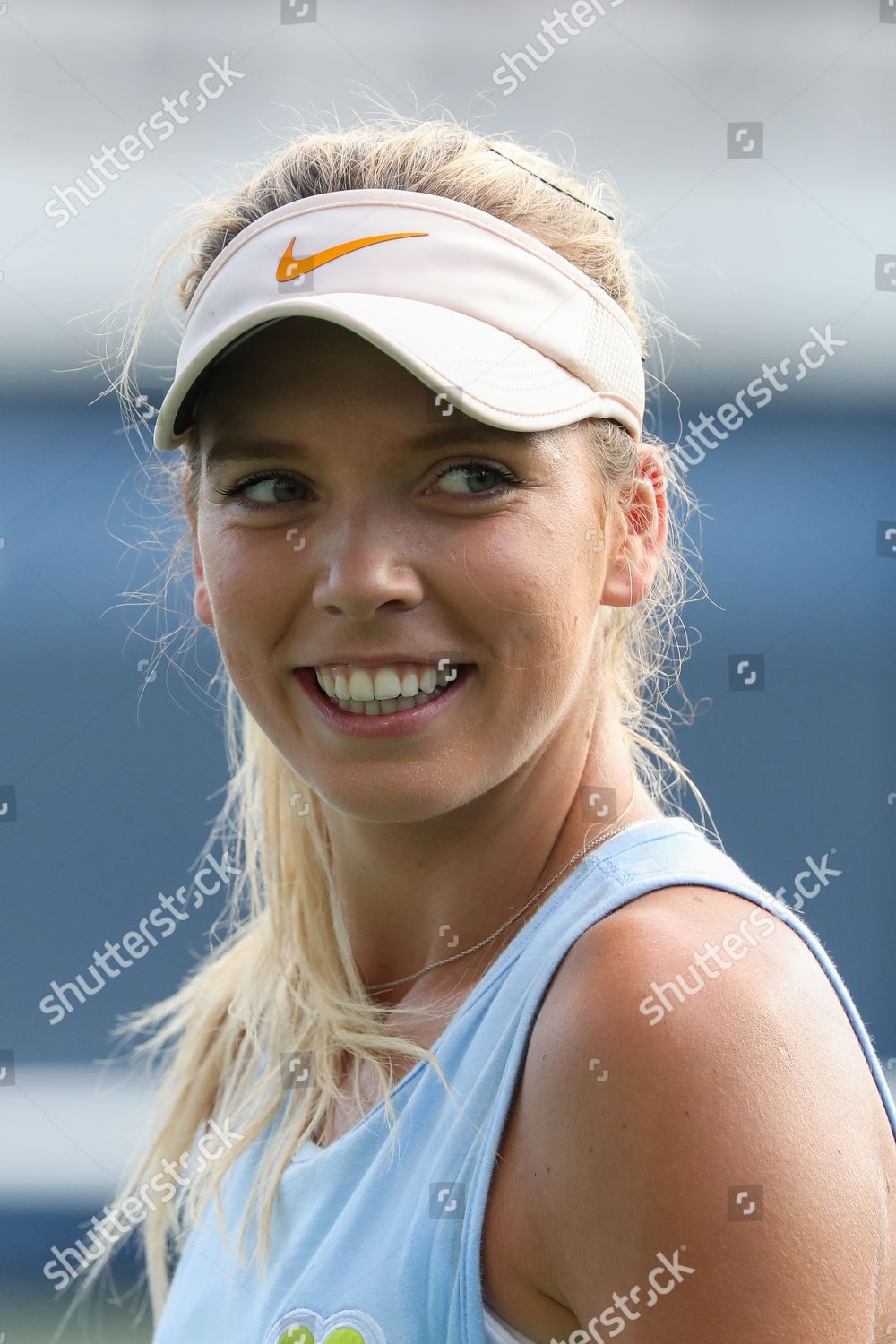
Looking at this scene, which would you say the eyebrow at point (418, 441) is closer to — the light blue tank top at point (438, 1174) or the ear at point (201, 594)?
the ear at point (201, 594)

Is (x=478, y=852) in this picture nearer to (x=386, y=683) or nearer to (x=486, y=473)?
(x=386, y=683)

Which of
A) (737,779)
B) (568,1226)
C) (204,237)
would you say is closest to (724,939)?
(568,1226)

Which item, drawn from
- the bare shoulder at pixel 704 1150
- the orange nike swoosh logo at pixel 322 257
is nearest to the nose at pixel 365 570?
the orange nike swoosh logo at pixel 322 257

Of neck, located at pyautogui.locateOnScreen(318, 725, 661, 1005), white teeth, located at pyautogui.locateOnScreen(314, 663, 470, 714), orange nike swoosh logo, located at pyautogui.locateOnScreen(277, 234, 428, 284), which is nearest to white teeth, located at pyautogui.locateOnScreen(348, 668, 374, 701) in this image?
white teeth, located at pyautogui.locateOnScreen(314, 663, 470, 714)

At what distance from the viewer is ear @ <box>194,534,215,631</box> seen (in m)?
1.43

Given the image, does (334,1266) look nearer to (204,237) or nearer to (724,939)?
(724,939)

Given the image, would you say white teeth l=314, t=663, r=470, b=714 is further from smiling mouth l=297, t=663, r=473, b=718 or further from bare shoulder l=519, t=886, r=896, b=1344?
bare shoulder l=519, t=886, r=896, b=1344

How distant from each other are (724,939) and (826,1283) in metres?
0.23

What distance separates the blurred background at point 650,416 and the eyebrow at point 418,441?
5.38 feet

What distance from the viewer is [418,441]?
112 cm

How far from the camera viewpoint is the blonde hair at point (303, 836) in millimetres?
1266

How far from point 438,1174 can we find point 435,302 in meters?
0.72

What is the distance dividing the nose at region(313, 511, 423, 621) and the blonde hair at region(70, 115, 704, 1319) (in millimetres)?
241

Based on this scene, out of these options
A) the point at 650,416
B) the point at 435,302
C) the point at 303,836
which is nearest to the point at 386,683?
the point at 435,302
